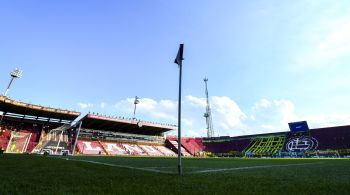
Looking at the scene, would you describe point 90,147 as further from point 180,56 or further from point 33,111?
point 180,56

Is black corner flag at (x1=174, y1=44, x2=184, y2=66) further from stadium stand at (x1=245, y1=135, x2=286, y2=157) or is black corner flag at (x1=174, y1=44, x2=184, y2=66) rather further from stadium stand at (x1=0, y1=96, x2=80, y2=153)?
stadium stand at (x1=245, y1=135, x2=286, y2=157)

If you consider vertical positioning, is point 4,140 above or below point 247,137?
below

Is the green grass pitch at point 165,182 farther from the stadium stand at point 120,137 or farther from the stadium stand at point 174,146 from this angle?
the stadium stand at point 174,146

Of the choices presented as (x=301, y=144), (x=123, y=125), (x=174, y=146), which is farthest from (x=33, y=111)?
(x=301, y=144)

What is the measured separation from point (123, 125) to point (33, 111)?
24.0 m

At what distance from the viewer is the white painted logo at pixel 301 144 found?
59781 mm

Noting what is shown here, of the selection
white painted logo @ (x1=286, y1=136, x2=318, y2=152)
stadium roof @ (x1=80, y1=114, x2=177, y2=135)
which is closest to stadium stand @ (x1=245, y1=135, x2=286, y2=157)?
white painted logo @ (x1=286, y1=136, x2=318, y2=152)

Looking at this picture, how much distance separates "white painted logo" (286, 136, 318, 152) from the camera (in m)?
59.8

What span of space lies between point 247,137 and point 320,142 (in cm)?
2181

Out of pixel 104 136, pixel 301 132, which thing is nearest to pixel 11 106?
pixel 104 136

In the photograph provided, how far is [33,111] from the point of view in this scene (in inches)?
2133

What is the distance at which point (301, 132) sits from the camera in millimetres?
64938

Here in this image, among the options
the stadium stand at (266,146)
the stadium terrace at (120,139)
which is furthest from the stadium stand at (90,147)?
the stadium stand at (266,146)

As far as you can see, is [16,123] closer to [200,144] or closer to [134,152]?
[134,152]
